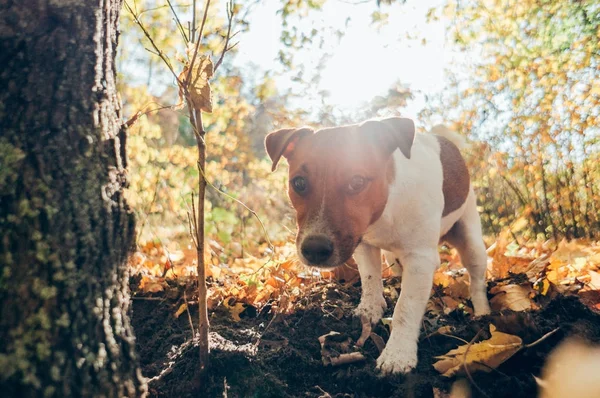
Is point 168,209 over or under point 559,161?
under

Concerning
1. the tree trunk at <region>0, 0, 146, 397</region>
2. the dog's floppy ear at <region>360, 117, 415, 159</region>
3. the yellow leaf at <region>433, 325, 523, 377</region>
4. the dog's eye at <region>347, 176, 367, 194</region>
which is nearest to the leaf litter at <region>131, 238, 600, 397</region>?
the yellow leaf at <region>433, 325, 523, 377</region>

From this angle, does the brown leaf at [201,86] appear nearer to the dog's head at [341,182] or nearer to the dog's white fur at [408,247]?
the dog's head at [341,182]

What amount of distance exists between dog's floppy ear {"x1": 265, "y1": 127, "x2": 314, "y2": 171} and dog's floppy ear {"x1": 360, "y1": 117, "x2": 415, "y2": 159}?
0.44 m

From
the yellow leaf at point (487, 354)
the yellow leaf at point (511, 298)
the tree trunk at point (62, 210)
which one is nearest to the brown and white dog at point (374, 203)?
the yellow leaf at point (487, 354)

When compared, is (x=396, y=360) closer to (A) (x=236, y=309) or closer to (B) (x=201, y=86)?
(A) (x=236, y=309)

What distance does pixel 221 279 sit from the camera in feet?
13.9

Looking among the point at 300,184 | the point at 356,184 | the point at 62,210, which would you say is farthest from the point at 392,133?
the point at 62,210

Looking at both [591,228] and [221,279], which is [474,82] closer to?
[591,228]

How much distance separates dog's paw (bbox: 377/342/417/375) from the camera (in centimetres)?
261

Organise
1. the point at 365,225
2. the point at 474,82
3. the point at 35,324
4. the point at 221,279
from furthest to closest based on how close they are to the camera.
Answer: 1. the point at 474,82
2. the point at 221,279
3. the point at 365,225
4. the point at 35,324

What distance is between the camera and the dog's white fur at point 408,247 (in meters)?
2.82

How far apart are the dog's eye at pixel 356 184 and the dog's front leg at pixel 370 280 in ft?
2.23

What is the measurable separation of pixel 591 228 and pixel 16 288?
7357 mm

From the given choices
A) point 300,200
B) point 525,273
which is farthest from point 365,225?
point 525,273
